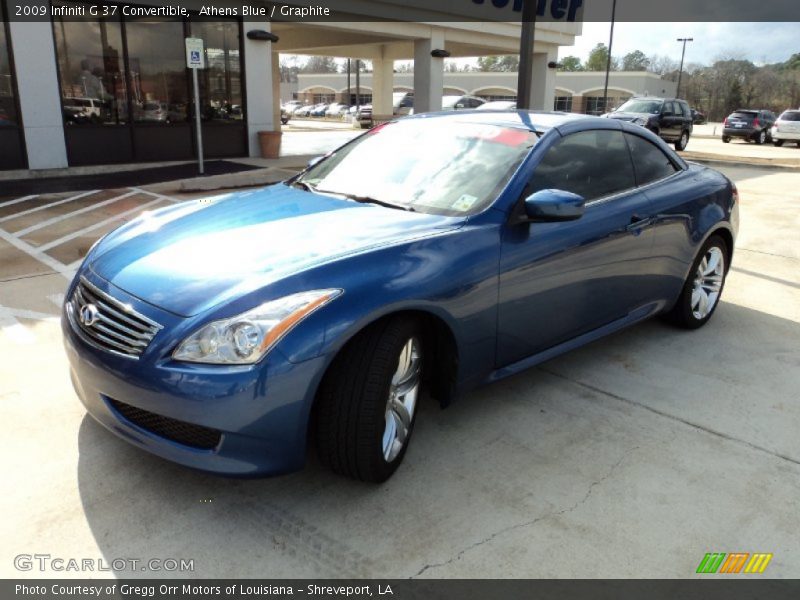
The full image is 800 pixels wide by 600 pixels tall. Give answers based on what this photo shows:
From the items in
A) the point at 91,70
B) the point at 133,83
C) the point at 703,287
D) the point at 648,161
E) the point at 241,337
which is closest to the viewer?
the point at 241,337

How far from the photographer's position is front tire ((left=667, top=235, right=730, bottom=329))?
15.7ft

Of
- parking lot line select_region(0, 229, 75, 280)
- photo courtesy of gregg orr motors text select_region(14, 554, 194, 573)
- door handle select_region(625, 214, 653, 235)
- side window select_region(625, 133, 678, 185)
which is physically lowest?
photo courtesy of gregg orr motors text select_region(14, 554, 194, 573)

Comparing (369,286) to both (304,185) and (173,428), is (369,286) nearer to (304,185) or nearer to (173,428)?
(173,428)

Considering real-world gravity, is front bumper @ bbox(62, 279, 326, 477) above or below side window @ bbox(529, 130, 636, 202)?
below

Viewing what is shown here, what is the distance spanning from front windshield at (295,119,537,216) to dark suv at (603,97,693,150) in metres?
19.8

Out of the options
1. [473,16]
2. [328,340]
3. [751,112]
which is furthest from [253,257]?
[751,112]

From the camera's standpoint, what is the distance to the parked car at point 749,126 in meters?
29.9

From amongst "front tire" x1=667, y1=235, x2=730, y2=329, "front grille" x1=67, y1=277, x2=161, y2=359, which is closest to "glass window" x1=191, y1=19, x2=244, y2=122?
"front tire" x1=667, y1=235, x2=730, y2=329

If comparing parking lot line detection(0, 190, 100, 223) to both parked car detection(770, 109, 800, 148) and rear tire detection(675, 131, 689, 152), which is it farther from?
parked car detection(770, 109, 800, 148)

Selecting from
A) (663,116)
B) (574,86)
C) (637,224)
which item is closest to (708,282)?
(637,224)

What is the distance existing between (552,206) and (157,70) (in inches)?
485

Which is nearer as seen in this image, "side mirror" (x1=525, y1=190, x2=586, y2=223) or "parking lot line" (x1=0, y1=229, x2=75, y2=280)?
"side mirror" (x1=525, y1=190, x2=586, y2=223)

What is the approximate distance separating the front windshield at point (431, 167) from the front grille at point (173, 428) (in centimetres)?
154

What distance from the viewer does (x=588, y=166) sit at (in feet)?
12.9
